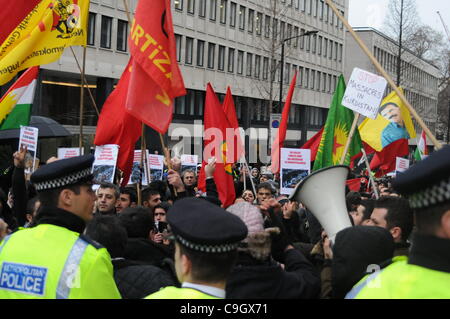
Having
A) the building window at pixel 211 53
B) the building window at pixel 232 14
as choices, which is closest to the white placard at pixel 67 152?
the building window at pixel 211 53

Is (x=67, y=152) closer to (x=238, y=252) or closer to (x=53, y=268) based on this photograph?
(x=238, y=252)

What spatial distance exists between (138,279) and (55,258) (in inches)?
39.3

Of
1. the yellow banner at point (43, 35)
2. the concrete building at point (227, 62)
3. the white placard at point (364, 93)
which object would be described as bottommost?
the white placard at point (364, 93)

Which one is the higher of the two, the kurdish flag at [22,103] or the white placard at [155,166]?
the kurdish flag at [22,103]

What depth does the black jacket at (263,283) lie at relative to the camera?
3217 mm

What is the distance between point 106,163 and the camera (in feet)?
29.2

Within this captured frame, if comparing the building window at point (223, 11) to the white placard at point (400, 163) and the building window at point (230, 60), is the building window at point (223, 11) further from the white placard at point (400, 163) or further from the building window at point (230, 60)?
the white placard at point (400, 163)

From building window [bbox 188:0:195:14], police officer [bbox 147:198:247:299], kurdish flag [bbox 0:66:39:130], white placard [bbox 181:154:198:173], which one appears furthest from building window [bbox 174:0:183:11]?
police officer [bbox 147:198:247:299]

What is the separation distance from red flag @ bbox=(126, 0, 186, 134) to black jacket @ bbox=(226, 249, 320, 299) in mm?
4057

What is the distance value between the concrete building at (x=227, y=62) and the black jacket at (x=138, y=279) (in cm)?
2346

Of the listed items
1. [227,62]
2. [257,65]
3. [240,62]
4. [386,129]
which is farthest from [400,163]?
[257,65]
